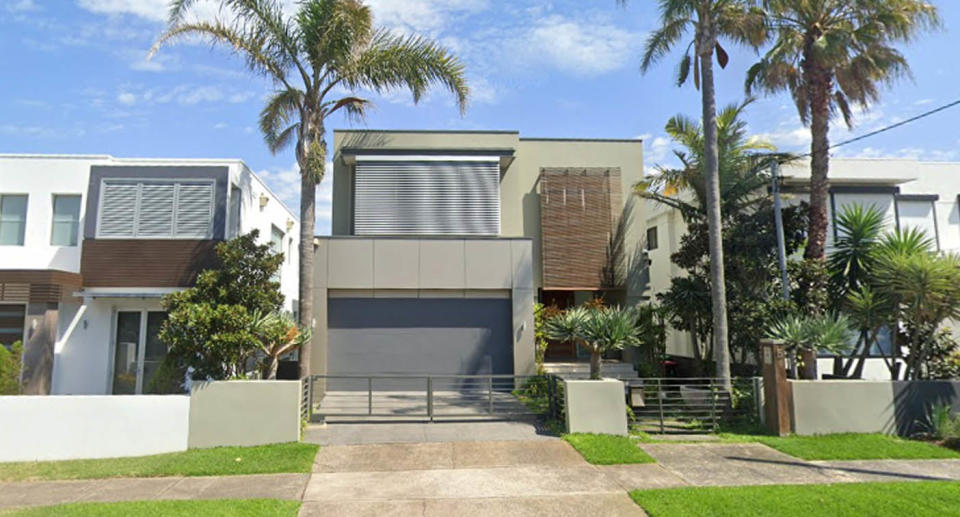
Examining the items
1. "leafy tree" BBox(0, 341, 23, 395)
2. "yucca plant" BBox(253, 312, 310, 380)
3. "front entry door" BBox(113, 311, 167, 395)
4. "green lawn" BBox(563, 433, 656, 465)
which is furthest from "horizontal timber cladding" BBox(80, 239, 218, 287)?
"green lawn" BBox(563, 433, 656, 465)

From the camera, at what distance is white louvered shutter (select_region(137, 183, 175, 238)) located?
12.8 m

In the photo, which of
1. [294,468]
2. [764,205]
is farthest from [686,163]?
[294,468]

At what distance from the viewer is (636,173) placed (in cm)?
1852

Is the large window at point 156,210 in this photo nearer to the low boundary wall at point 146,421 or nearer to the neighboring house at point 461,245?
the neighboring house at point 461,245

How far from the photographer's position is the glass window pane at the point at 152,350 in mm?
12886

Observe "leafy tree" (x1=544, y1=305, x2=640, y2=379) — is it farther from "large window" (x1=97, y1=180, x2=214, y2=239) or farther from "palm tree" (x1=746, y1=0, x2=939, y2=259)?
"large window" (x1=97, y1=180, x2=214, y2=239)

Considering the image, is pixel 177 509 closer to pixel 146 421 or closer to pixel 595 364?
pixel 146 421

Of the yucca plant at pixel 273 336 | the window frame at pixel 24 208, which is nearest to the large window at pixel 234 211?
the yucca plant at pixel 273 336

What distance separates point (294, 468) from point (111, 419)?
348cm

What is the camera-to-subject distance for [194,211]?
42.3 feet

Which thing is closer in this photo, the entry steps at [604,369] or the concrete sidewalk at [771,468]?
the concrete sidewalk at [771,468]

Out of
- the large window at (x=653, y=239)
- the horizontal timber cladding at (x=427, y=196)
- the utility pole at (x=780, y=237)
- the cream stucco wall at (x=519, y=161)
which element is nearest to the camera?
the utility pole at (x=780, y=237)

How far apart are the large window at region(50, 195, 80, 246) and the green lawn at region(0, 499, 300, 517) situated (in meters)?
8.33

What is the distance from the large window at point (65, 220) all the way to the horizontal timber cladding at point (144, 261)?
1.81 feet
